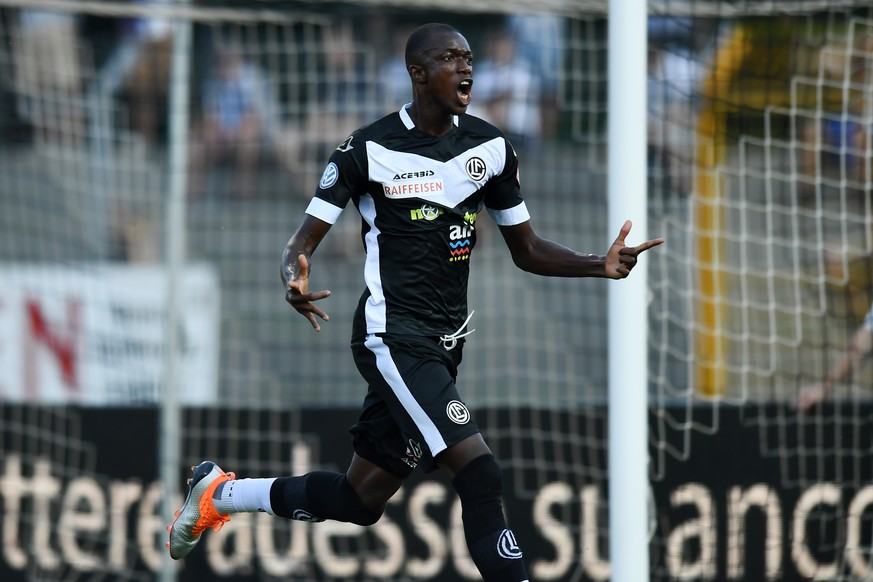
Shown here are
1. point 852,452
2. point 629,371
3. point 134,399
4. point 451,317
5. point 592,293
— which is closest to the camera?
point 451,317

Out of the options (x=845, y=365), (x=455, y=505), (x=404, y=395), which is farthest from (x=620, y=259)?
(x=455, y=505)

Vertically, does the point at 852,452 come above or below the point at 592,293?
below

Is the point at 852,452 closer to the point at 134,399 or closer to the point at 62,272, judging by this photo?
the point at 134,399

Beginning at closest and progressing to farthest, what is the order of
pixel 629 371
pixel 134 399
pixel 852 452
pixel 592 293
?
pixel 629 371 → pixel 852 452 → pixel 134 399 → pixel 592 293

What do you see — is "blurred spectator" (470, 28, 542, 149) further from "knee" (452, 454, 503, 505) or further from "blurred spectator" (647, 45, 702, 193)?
"knee" (452, 454, 503, 505)

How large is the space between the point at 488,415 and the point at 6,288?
12.3 feet

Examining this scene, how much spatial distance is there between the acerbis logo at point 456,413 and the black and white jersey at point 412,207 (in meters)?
0.35

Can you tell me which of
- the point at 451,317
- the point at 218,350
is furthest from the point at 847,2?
the point at 218,350

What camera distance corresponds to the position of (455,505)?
26.3 ft

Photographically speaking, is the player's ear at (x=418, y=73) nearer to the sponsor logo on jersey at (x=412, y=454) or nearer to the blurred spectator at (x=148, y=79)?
the sponsor logo on jersey at (x=412, y=454)

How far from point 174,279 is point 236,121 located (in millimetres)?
2017

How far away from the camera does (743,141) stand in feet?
26.4

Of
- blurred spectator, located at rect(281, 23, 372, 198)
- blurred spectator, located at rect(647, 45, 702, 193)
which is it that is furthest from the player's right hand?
blurred spectator, located at rect(281, 23, 372, 198)

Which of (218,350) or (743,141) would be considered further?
(218,350)
